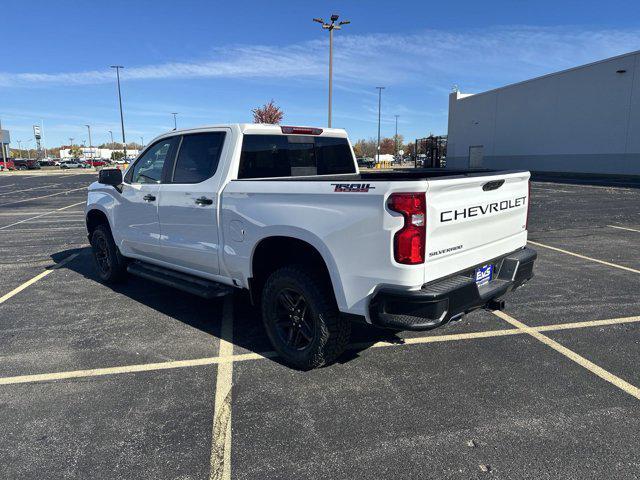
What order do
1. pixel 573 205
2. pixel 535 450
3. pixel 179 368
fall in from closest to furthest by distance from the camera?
pixel 535 450
pixel 179 368
pixel 573 205

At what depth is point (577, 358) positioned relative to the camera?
12.3 feet

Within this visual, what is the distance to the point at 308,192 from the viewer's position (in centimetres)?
321

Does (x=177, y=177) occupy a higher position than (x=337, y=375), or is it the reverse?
(x=177, y=177)

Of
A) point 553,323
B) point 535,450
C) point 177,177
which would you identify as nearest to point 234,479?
point 535,450

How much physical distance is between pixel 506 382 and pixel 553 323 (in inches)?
59.6

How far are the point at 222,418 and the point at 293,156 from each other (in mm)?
2637

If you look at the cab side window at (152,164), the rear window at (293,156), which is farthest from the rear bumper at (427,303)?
the cab side window at (152,164)

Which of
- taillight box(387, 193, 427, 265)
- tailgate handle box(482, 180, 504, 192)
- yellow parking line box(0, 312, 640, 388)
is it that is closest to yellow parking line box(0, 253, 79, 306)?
yellow parking line box(0, 312, 640, 388)

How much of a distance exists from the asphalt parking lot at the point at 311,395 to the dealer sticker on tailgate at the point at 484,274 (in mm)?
730

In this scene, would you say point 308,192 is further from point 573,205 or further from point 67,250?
point 573,205

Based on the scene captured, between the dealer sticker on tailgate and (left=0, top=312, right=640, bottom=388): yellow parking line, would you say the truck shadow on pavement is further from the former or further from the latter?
the dealer sticker on tailgate

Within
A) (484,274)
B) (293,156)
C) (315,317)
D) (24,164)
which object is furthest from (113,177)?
(24,164)

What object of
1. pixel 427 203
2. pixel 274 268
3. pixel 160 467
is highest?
pixel 427 203

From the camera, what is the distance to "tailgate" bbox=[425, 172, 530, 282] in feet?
9.48
